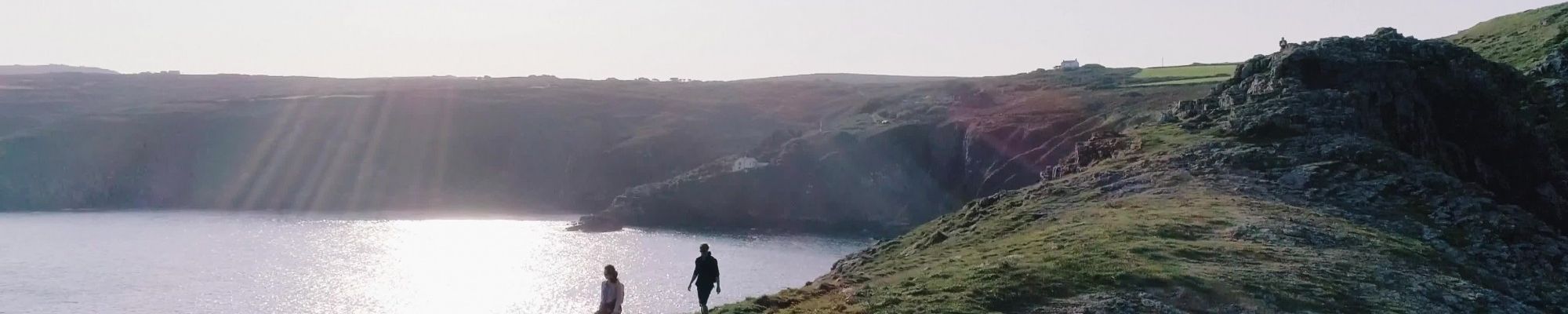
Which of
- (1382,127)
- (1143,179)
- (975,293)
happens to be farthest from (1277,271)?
(1382,127)

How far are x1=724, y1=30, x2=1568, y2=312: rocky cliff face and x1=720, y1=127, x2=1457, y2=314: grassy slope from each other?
0.20 feet

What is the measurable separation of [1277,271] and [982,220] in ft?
35.0

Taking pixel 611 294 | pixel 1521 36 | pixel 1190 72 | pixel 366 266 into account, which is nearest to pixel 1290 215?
pixel 611 294

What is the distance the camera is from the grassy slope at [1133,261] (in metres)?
21.5

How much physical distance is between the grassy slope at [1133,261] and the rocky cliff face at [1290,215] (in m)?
0.06

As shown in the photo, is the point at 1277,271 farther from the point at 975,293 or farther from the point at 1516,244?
the point at 1516,244

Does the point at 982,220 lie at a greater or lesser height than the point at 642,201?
greater

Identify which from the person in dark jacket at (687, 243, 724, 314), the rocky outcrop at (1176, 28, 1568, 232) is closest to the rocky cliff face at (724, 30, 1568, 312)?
the rocky outcrop at (1176, 28, 1568, 232)

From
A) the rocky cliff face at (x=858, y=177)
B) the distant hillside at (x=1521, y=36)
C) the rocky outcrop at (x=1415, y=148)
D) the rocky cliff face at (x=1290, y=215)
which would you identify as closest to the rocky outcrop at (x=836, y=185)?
the rocky cliff face at (x=858, y=177)

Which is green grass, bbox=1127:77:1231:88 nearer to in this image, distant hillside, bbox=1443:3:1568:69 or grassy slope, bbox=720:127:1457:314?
distant hillside, bbox=1443:3:1568:69

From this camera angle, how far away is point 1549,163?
35469 mm

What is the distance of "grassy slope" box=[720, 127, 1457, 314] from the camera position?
21.5 metres

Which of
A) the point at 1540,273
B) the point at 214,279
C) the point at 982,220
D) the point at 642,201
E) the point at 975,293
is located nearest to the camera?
the point at 975,293

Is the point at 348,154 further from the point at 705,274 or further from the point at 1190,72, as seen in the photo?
the point at 705,274
